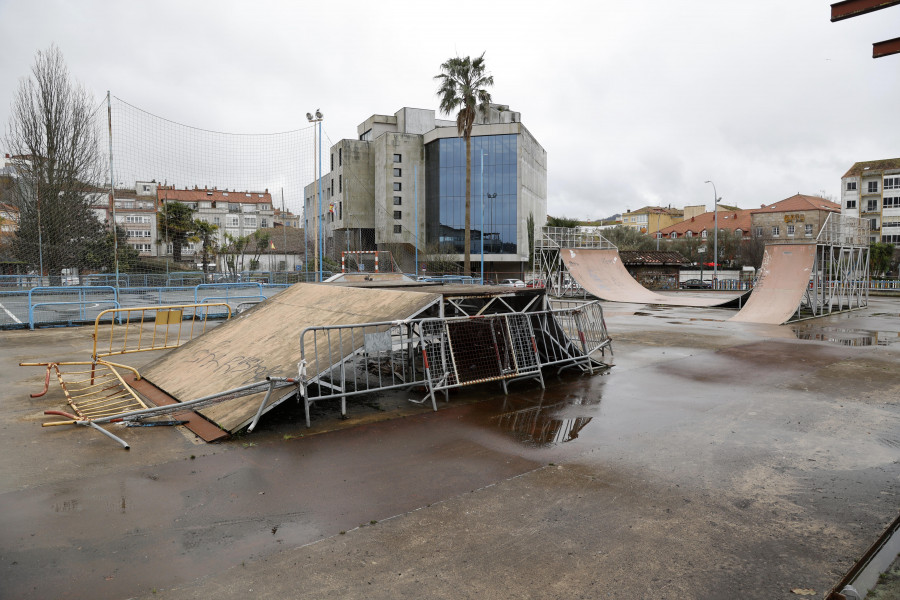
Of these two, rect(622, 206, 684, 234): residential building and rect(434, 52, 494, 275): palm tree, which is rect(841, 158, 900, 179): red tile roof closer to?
rect(622, 206, 684, 234): residential building

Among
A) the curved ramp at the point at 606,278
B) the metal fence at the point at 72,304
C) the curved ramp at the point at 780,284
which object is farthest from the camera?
the curved ramp at the point at 606,278

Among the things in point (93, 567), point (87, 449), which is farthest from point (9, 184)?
point (93, 567)

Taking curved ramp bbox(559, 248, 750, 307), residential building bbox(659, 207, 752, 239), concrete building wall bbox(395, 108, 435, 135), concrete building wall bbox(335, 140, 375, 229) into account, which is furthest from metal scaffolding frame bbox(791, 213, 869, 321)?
residential building bbox(659, 207, 752, 239)

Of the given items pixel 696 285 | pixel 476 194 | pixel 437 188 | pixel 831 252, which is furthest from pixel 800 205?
pixel 831 252

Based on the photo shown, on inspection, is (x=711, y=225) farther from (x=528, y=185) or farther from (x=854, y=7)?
(x=854, y=7)

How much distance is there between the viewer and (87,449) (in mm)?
5637

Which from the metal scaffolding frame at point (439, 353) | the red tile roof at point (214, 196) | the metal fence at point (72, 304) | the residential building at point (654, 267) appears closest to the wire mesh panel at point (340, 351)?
the metal scaffolding frame at point (439, 353)

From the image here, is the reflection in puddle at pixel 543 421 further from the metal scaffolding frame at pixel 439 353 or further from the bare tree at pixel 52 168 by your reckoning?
the bare tree at pixel 52 168

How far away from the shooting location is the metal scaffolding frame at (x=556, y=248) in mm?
31922

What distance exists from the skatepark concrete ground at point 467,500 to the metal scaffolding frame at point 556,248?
79.1 feet

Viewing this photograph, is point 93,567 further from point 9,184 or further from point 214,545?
point 9,184

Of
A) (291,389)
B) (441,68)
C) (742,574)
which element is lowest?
(742,574)

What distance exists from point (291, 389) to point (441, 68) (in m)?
27.9

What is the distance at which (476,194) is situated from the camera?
188 ft
